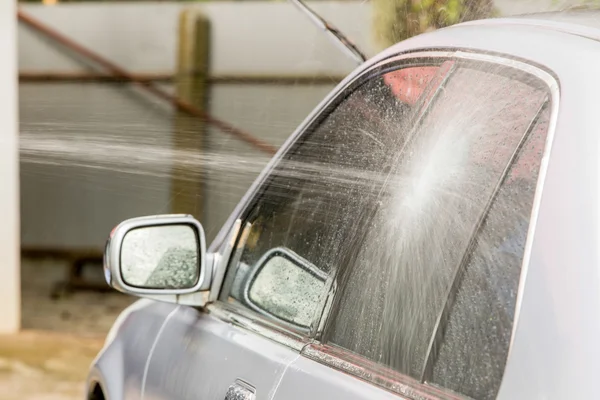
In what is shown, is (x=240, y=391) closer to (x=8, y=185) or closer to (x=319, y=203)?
(x=319, y=203)

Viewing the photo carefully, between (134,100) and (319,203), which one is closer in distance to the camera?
(319,203)

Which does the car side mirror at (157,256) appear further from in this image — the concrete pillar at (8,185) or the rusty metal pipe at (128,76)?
the rusty metal pipe at (128,76)

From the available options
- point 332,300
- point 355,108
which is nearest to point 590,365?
point 332,300

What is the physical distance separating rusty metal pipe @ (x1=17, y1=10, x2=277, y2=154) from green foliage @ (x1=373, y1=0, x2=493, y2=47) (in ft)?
9.99

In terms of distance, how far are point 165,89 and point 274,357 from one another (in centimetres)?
657

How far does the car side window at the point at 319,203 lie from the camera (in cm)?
205

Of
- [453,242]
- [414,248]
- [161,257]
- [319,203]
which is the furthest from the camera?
[161,257]

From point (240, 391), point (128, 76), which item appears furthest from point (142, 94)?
point (240, 391)

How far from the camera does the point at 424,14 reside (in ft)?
12.5

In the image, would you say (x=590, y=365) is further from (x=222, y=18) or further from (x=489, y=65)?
(x=222, y=18)

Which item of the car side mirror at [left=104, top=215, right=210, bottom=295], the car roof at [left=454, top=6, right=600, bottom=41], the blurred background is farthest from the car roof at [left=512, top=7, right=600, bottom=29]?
the blurred background

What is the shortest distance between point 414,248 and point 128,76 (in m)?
6.98

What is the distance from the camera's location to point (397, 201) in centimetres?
189

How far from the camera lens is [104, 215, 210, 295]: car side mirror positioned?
2.58 metres
